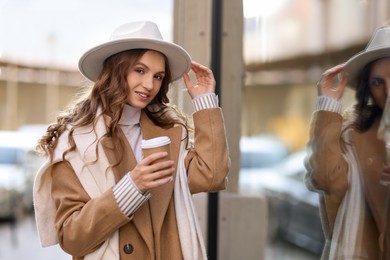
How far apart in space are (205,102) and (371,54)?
753mm

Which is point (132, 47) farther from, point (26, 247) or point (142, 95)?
point (26, 247)

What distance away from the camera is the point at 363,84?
234 centimetres

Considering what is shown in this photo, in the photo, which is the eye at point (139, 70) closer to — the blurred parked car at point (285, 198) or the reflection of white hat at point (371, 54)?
the reflection of white hat at point (371, 54)

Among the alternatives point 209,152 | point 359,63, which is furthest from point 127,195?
point 359,63

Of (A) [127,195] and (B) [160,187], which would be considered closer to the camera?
(A) [127,195]

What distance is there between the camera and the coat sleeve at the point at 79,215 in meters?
1.93

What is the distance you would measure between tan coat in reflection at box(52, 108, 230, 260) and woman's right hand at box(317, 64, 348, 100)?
1.82 ft

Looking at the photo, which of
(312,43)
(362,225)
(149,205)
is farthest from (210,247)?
(312,43)

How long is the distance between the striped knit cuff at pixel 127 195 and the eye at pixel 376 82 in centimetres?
106

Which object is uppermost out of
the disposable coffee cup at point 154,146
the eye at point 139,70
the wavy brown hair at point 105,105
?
the eye at point 139,70

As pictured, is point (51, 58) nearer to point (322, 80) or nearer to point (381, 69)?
point (322, 80)

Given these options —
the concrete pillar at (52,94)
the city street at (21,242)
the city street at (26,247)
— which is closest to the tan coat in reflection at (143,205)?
the concrete pillar at (52,94)

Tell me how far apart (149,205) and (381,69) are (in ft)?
3.55

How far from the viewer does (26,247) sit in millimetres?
5164
